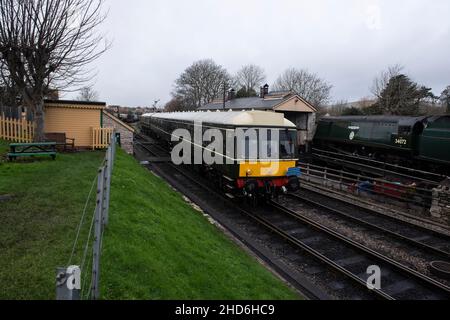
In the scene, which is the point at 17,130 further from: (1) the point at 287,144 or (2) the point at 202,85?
(2) the point at 202,85

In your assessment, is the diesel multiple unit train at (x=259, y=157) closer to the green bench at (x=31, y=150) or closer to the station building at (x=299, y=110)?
the green bench at (x=31, y=150)

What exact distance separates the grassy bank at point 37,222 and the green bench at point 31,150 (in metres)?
0.79

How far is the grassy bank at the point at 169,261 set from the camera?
5.07m

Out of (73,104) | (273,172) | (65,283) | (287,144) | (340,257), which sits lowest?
(340,257)

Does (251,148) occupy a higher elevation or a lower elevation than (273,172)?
higher

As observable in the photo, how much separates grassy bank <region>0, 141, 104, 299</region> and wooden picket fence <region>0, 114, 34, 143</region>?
5273mm

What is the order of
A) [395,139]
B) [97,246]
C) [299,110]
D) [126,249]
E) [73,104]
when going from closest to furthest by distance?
[97,246], [126,249], [73,104], [395,139], [299,110]

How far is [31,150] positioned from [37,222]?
8.51 m

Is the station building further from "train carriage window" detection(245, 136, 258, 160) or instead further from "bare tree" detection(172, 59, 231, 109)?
"bare tree" detection(172, 59, 231, 109)

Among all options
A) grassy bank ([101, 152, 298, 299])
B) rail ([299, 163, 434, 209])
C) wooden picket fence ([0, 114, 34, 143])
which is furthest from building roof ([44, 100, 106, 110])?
Answer: rail ([299, 163, 434, 209])

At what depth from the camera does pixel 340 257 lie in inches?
354

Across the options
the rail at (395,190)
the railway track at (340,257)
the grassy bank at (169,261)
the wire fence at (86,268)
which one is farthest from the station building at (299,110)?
the wire fence at (86,268)

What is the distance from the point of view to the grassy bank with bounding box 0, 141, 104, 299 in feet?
16.1

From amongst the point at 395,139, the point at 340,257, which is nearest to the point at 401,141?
the point at 395,139
